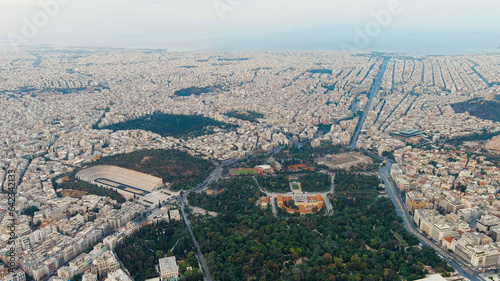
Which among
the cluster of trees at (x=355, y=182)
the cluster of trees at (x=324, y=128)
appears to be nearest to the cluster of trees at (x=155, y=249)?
the cluster of trees at (x=355, y=182)

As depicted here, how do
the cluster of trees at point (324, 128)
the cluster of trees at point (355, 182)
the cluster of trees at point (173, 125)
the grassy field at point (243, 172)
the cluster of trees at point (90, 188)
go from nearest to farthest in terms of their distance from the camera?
1. the cluster of trees at point (90, 188)
2. the cluster of trees at point (355, 182)
3. the grassy field at point (243, 172)
4. the cluster of trees at point (173, 125)
5. the cluster of trees at point (324, 128)

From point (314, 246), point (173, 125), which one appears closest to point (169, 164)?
point (173, 125)

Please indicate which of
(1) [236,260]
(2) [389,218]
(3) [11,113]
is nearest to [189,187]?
(1) [236,260]

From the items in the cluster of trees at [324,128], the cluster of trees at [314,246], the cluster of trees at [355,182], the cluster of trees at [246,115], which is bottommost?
the cluster of trees at [324,128]

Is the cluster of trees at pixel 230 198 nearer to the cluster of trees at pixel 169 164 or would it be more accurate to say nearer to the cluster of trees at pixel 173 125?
the cluster of trees at pixel 169 164

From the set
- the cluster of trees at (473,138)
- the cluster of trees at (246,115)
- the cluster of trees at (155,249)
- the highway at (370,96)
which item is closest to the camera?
the cluster of trees at (155,249)
